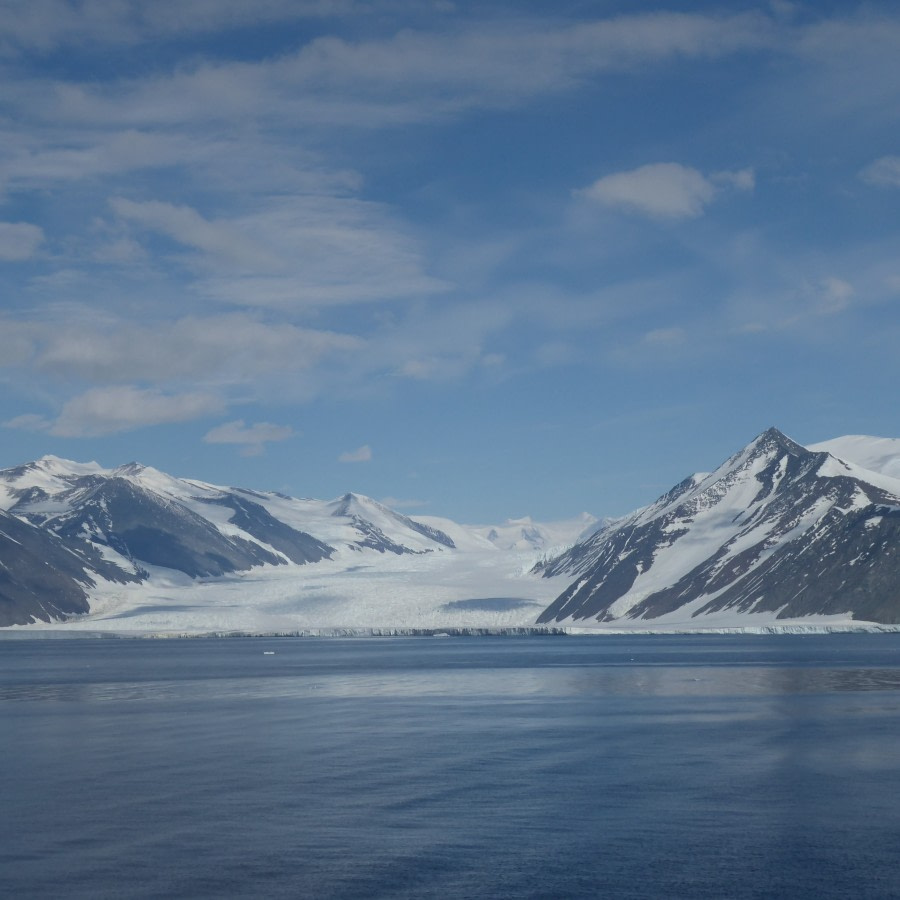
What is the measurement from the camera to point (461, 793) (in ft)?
159

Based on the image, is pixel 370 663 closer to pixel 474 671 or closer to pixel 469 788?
pixel 474 671

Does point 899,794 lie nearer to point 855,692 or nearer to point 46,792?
point 46,792

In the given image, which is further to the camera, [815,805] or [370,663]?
[370,663]

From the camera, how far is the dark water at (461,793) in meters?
35.1

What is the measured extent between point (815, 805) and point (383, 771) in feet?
60.8

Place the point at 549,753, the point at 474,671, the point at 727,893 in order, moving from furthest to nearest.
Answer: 1. the point at 474,671
2. the point at 549,753
3. the point at 727,893

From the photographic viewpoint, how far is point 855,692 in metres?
88.4

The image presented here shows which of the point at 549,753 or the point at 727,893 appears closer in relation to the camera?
the point at 727,893

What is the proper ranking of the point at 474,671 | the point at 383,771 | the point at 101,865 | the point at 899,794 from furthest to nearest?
the point at 474,671 → the point at 383,771 → the point at 899,794 → the point at 101,865

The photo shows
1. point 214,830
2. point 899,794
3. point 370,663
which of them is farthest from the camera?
point 370,663

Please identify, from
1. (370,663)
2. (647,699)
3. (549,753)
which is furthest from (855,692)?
(370,663)

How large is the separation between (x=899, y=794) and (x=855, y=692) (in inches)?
1740

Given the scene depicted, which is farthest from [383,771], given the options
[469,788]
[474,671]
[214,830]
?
[474,671]

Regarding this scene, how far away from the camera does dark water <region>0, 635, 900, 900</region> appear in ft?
115
